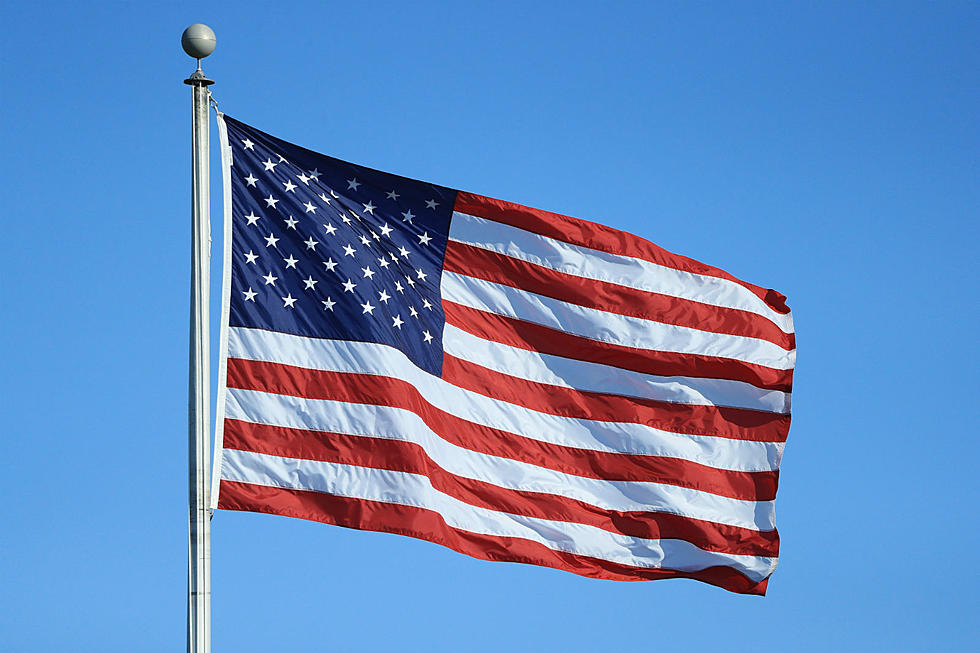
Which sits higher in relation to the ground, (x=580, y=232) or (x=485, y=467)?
(x=580, y=232)

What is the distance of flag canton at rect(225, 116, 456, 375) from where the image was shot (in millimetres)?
17891

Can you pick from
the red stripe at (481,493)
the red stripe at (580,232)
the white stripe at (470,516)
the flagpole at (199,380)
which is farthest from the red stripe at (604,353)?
the flagpole at (199,380)

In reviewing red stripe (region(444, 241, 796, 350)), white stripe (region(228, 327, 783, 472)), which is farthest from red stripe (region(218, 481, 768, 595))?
red stripe (region(444, 241, 796, 350))

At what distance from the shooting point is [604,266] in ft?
69.3

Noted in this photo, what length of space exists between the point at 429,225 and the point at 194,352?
453 centimetres

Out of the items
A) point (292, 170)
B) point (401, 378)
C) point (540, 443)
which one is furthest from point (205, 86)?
point (540, 443)

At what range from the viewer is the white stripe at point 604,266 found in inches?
801

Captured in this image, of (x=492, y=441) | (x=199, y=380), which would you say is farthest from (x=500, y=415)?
(x=199, y=380)

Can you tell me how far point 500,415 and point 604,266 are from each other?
2767 millimetres

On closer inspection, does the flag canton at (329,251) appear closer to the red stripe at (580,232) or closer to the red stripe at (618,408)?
the red stripe at (618,408)

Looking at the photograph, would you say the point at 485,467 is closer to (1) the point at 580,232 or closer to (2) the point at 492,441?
(2) the point at 492,441

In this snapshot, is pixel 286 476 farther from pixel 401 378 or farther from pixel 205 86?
pixel 205 86

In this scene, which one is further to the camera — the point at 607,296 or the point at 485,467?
the point at 607,296

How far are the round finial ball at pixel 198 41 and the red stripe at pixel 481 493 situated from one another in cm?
434
